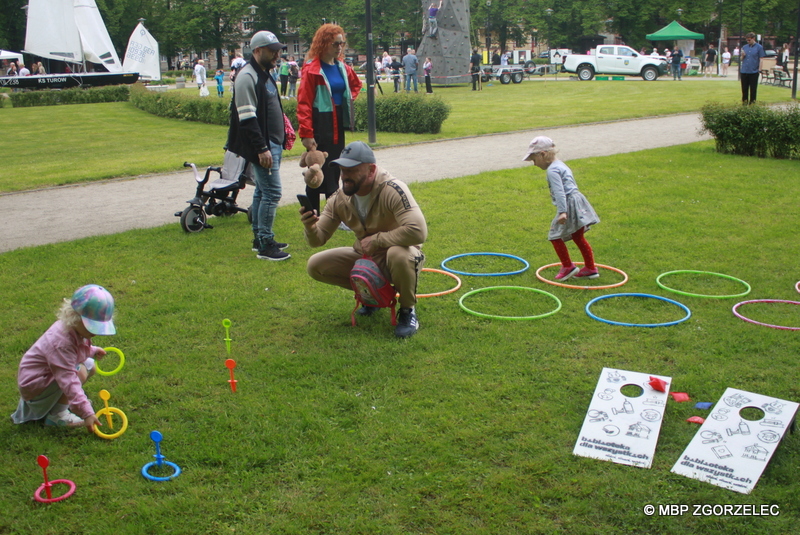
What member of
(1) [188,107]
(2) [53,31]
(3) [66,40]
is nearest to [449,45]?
(1) [188,107]

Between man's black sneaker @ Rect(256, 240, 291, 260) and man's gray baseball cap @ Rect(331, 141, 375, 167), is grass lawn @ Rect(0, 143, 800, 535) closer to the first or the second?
man's black sneaker @ Rect(256, 240, 291, 260)

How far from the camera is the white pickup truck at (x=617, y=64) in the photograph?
1503 inches

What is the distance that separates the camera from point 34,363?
151 inches

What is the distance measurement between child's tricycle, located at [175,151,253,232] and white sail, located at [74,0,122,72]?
3468 centimetres

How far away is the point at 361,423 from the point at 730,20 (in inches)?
2571

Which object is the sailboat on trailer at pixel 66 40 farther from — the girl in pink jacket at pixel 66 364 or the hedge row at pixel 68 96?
the girl in pink jacket at pixel 66 364

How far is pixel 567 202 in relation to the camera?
627 centimetres

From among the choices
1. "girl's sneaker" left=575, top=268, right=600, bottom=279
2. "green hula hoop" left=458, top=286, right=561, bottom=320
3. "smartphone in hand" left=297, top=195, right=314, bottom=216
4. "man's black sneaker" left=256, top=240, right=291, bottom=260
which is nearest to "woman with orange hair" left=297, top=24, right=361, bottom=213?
"man's black sneaker" left=256, top=240, right=291, bottom=260

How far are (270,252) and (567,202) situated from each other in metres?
3.07

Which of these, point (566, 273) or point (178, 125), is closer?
point (566, 273)

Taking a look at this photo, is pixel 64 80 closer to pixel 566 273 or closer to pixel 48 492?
pixel 566 273

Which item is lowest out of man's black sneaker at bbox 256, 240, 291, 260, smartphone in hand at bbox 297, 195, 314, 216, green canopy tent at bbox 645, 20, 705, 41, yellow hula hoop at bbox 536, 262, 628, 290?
yellow hula hoop at bbox 536, 262, 628, 290

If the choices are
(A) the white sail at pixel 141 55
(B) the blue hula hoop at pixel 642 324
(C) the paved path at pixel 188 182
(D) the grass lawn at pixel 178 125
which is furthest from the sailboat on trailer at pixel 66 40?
(B) the blue hula hoop at pixel 642 324

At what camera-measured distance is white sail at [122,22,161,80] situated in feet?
135
